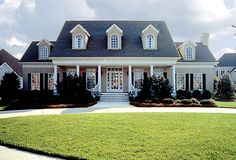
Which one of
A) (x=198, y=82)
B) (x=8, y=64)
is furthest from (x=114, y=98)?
(x=8, y=64)

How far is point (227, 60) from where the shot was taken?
6259 centimetres

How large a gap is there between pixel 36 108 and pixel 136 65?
36.7 feet

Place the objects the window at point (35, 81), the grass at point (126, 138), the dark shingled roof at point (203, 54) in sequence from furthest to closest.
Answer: the dark shingled roof at point (203, 54)
the window at point (35, 81)
the grass at point (126, 138)

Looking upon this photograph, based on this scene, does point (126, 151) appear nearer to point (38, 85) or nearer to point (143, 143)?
point (143, 143)

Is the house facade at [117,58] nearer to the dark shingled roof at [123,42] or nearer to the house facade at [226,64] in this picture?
the dark shingled roof at [123,42]

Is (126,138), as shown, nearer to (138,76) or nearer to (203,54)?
(138,76)

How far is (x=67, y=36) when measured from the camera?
28.2 meters

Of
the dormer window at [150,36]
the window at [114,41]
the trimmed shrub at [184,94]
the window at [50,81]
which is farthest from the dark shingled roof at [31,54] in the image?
the trimmed shrub at [184,94]

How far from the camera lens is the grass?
6.66 m

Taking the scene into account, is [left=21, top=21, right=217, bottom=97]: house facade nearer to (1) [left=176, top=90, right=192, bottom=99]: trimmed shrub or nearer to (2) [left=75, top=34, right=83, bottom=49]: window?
(2) [left=75, top=34, right=83, bottom=49]: window

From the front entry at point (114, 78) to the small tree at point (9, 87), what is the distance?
912 centimetres

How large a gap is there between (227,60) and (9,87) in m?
52.2

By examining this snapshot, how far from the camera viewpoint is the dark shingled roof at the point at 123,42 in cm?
2583

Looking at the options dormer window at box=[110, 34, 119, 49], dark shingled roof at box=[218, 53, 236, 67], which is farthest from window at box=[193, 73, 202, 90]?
dark shingled roof at box=[218, 53, 236, 67]
